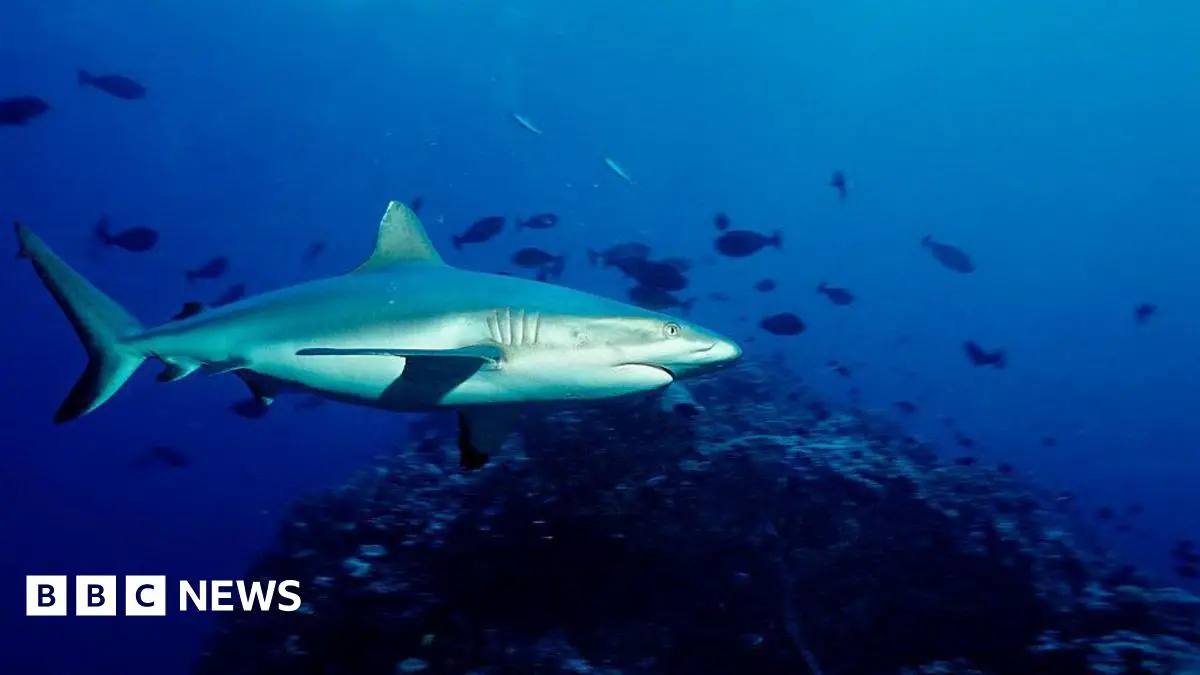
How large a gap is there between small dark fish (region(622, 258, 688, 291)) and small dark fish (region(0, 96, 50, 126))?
892 centimetres

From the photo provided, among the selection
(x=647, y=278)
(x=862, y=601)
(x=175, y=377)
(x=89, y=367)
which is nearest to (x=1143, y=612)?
(x=862, y=601)

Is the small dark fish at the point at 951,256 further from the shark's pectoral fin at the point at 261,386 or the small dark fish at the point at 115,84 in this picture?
the small dark fish at the point at 115,84

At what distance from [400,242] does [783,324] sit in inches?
310

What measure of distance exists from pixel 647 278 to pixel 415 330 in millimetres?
6436

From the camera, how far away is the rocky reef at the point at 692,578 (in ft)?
21.7

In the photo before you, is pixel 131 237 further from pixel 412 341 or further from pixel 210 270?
pixel 412 341

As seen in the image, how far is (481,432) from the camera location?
161 inches

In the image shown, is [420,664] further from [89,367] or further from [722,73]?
[722,73]

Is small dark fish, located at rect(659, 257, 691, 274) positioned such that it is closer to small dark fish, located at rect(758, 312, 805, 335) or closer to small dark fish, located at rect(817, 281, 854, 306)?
small dark fish, located at rect(758, 312, 805, 335)

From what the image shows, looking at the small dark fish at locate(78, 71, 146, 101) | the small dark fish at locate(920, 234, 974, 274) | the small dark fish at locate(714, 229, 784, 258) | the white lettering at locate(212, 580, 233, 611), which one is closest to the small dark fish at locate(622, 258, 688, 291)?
the small dark fish at locate(714, 229, 784, 258)

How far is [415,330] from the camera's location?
3.49 meters

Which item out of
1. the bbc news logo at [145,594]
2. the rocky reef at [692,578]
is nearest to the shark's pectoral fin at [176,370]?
the bbc news logo at [145,594]

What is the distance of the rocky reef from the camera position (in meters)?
6.61

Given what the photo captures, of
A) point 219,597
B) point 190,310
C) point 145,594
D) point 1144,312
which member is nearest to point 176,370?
point 190,310
